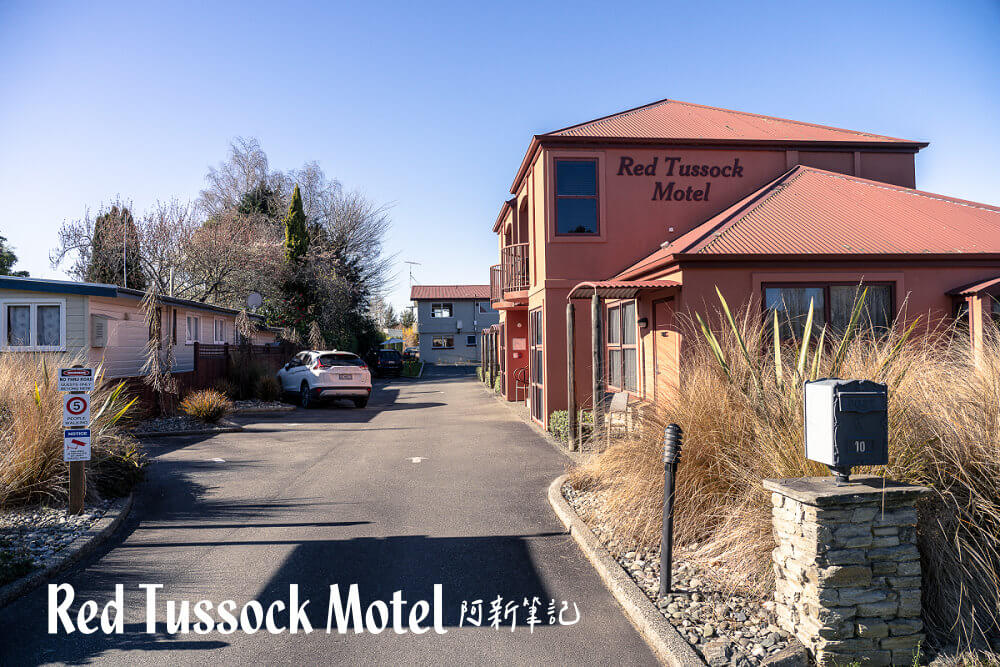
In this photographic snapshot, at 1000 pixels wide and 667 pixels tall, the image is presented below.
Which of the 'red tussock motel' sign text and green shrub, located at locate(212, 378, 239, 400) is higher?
the 'red tussock motel' sign text

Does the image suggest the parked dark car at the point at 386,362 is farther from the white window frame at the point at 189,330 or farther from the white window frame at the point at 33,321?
the white window frame at the point at 33,321

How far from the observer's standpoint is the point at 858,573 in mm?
3898

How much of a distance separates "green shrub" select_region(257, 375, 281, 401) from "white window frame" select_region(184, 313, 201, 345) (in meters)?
2.76

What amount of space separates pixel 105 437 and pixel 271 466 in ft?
8.34

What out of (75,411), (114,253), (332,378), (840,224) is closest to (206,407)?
(332,378)

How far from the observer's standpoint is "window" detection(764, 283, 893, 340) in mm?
10594

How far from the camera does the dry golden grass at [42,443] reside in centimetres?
701

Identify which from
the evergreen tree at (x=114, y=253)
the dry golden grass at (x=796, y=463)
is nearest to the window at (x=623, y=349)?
the dry golden grass at (x=796, y=463)

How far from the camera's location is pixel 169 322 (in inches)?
720

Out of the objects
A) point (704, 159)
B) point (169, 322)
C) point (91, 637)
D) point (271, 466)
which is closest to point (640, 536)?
point (91, 637)

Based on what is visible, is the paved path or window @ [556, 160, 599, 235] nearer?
the paved path

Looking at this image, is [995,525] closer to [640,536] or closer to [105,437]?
[640,536]

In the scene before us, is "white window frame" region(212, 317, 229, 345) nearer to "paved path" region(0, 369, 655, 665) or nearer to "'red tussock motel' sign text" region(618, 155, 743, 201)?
"paved path" region(0, 369, 655, 665)

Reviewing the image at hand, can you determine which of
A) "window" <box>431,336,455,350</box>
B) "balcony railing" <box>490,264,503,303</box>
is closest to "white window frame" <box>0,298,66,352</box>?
"balcony railing" <box>490,264,503,303</box>
